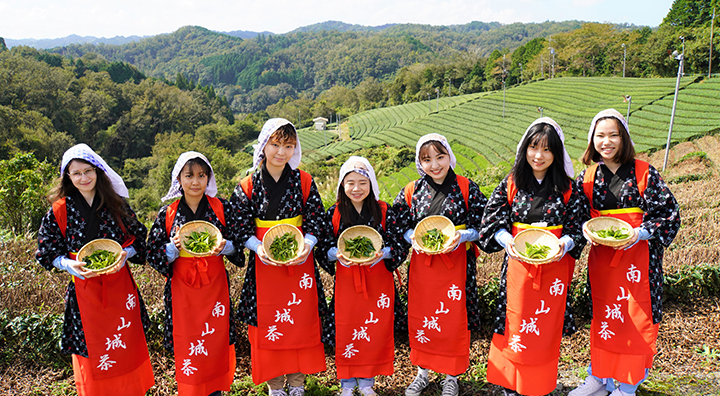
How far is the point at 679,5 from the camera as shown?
155 ft

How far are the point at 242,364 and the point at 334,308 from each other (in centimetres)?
120

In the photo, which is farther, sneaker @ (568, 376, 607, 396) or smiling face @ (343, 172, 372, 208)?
sneaker @ (568, 376, 607, 396)

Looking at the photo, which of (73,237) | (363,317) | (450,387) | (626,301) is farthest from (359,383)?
(73,237)

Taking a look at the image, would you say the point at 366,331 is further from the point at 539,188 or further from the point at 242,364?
the point at 539,188

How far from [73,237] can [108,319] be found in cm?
66

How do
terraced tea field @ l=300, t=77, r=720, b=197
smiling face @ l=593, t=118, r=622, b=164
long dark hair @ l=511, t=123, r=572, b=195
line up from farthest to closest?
terraced tea field @ l=300, t=77, r=720, b=197 → smiling face @ l=593, t=118, r=622, b=164 → long dark hair @ l=511, t=123, r=572, b=195

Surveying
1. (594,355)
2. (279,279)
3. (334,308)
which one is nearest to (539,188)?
(594,355)

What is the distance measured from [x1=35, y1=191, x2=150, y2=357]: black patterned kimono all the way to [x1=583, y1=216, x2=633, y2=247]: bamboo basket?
3503mm

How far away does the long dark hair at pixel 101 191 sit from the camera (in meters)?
3.13

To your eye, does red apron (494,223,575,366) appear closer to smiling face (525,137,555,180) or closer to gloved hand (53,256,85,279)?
smiling face (525,137,555,180)

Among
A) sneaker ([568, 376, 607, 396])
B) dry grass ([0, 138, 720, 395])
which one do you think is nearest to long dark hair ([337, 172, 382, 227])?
dry grass ([0, 138, 720, 395])

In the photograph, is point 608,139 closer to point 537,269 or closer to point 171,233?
point 537,269

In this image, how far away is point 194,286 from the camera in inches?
123

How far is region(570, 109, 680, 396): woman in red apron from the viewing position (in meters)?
3.09
